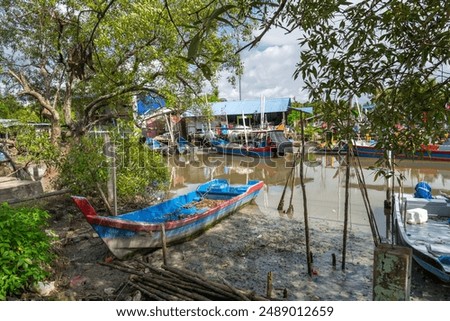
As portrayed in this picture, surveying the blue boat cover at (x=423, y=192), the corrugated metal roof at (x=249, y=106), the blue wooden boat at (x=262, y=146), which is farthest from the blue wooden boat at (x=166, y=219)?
the corrugated metal roof at (x=249, y=106)

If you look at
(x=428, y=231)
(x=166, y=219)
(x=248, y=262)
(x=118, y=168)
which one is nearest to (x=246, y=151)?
(x=118, y=168)

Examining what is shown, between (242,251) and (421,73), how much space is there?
17.9 ft

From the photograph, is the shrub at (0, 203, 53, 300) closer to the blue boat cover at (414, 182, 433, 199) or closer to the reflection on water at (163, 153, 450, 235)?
the reflection on water at (163, 153, 450, 235)

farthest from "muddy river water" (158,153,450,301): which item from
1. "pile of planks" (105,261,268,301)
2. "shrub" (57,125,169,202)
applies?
"shrub" (57,125,169,202)

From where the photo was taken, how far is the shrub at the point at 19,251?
3.77 meters

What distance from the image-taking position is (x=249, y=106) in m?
34.8

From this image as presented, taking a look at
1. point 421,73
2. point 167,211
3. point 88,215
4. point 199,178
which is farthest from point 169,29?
point 199,178

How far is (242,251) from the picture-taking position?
7.27 metres

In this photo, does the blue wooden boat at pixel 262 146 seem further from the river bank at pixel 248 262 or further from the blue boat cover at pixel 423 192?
the blue boat cover at pixel 423 192

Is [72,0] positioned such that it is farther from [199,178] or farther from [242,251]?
[199,178]

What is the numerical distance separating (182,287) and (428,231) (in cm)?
533

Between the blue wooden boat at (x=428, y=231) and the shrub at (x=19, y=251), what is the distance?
5822mm

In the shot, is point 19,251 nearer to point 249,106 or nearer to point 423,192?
point 423,192

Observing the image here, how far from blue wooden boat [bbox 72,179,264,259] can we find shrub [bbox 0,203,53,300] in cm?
124
